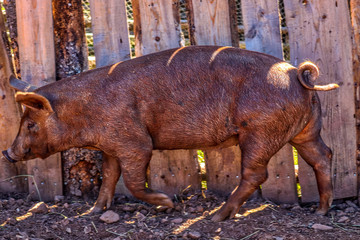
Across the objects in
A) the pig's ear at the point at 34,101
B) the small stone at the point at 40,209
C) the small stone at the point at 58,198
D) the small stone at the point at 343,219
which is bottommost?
the small stone at the point at 343,219

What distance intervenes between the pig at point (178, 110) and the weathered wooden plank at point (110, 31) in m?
0.51

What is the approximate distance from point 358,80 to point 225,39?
1.20 metres

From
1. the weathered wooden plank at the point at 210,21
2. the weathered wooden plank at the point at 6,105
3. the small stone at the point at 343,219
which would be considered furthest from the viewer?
the weathered wooden plank at the point at 6,105

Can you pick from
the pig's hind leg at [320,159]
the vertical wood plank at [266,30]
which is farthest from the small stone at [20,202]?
the pig's hind leg at [320,159]

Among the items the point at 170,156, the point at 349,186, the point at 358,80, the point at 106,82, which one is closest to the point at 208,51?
the point at 106,82

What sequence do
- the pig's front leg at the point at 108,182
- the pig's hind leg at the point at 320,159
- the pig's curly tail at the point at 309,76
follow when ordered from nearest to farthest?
the pig's curly tail at the point at 309,76 < the pig's hind leg at the point at 320,159 < the pig's front leg at the point at 108,182

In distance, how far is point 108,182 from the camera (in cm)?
440

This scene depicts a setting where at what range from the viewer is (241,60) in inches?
158

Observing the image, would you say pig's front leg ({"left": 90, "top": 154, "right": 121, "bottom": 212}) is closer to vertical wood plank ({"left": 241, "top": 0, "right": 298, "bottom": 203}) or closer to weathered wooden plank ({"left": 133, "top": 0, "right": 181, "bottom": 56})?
weathered wooden plank ({"left": 133, "top": 0, "right": 181, "bottom": 56})

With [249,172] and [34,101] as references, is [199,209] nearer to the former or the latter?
[249,172]

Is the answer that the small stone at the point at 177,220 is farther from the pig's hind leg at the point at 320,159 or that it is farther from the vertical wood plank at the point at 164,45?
the pig's hind leg at the point at 320,159

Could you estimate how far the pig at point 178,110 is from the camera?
3891 millimetres

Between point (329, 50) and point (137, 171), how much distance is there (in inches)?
76.0

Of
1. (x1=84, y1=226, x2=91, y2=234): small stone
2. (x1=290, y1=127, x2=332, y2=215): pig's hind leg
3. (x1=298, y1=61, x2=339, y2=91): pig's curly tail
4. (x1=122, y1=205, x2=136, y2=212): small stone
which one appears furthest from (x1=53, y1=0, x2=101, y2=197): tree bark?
(x1=298, y1=61, x2=339, y2=91): pig's curly tail
